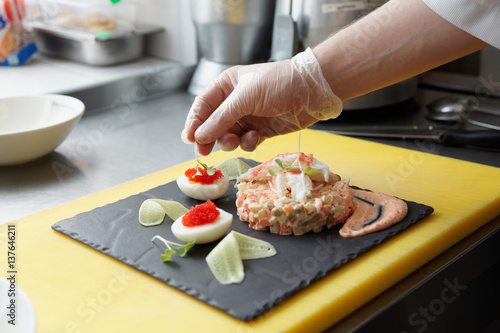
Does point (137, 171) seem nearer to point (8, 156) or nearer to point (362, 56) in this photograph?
point (8, 156)

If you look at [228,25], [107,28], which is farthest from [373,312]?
[107,28]

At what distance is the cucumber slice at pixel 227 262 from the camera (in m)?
1.12

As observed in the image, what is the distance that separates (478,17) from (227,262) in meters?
0.78

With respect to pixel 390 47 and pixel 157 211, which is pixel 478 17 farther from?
pixel 157 211

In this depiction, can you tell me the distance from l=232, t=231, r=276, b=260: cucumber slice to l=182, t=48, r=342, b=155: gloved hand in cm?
34

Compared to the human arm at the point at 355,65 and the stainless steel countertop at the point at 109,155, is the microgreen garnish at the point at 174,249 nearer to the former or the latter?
the human arm at the point at 355,65

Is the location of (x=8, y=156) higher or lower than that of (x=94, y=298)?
lower

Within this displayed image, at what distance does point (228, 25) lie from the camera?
2.37m

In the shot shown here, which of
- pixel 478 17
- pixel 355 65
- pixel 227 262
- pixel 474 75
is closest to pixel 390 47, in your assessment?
pixel 355 65

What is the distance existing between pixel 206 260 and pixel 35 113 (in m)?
1.01

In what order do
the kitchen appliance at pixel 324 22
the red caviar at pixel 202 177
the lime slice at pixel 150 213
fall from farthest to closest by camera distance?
the kitchen appliance at pixel 324 22 < the red caviar at pixel 202 177 < the lime slice at pixel 150 213

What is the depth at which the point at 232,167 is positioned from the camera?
1.63m

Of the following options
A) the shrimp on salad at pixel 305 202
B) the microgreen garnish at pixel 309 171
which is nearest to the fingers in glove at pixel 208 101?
the shrimp on salad at pixel 305 202

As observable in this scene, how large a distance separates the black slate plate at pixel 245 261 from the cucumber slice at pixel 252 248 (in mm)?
15
